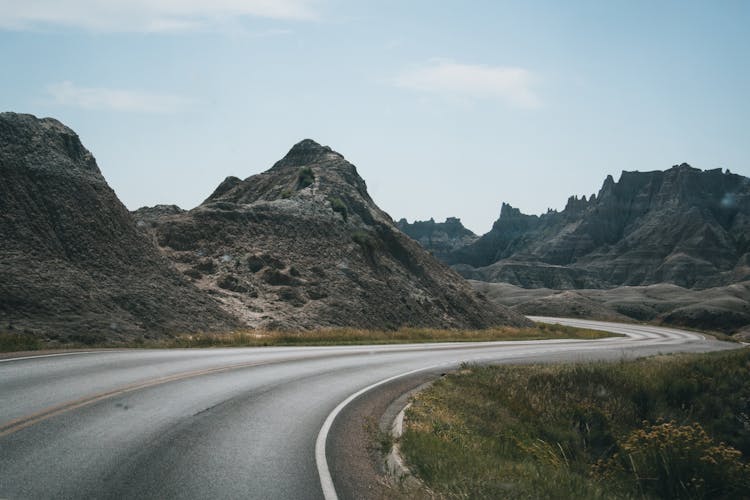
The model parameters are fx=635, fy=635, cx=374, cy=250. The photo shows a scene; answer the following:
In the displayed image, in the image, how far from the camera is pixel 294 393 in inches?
552

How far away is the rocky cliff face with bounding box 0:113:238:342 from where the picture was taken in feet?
74.7

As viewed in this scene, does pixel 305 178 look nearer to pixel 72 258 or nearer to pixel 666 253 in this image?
pixel 72 258

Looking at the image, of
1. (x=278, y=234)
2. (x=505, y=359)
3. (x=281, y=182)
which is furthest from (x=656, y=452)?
(x=281, y=182)

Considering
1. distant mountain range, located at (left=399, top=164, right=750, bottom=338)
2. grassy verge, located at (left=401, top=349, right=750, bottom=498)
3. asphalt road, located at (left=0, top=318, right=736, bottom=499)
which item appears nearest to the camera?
asphalt road, located at (left=0, top=318, right=736, bottom=499)

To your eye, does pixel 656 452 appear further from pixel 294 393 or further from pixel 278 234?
pixel 278 234

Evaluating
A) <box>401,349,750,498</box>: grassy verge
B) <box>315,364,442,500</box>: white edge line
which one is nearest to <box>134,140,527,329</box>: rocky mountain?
<box>401,349,750,498</box>: grassy verge

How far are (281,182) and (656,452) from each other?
4849 centimetres

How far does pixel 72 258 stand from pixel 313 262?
17319mm

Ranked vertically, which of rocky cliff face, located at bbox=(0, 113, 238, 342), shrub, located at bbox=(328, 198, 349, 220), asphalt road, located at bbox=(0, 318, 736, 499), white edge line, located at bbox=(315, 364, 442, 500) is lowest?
white edge line, located at bbox=(315, 364, 442, 500)

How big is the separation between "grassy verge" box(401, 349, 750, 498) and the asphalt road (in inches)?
72.4

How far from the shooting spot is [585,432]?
15.3 meters

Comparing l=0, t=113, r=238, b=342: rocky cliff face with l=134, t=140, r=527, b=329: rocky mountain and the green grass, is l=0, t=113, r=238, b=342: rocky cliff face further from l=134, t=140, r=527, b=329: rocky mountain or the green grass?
l=134, t=140, r=527, b=329: rocky mountain

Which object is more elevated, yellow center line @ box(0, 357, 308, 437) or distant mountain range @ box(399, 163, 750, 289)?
distant mountain range @ box(399, 163, 750, 289)

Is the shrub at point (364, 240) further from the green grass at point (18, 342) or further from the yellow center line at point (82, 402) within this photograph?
the yellow center line at point (82, 402)
